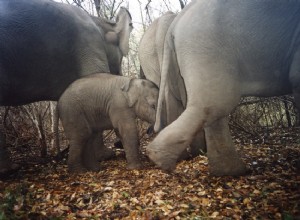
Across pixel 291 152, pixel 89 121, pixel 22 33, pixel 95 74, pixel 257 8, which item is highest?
pixel 22 33

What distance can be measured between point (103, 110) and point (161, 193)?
5.40ft

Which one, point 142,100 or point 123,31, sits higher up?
point 123,31

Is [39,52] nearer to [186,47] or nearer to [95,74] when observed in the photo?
[95,74]

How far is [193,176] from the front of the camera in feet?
11.7

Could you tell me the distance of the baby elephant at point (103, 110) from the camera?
4.16 meters

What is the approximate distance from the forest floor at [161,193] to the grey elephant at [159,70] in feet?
1.22

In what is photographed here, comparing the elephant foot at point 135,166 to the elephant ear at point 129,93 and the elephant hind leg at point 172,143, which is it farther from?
the elephant hind leg at point 172,143

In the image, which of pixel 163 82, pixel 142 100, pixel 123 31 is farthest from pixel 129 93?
pixel 123 31

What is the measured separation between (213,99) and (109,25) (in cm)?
314

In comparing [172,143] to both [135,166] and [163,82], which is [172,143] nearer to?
[163,82]

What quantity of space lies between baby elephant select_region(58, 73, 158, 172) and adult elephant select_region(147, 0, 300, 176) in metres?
1.06

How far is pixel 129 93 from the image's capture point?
4.25 meters

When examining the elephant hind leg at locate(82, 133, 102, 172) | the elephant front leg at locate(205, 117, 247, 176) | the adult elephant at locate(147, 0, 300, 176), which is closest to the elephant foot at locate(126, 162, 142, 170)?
the elephant hind leg at locate(82, 133, 102, 172)

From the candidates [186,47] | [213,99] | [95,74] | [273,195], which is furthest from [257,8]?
[95,74]
